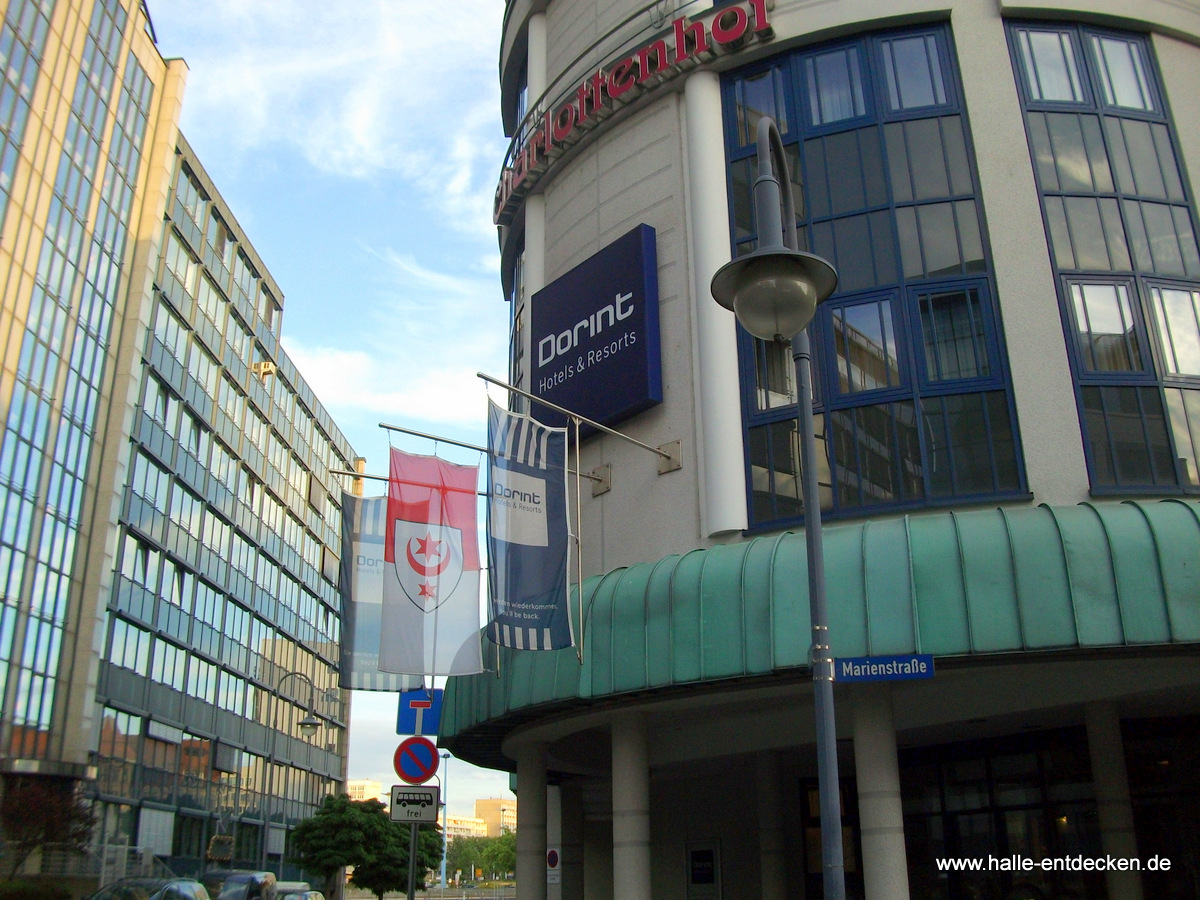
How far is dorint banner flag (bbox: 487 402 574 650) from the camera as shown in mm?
14867

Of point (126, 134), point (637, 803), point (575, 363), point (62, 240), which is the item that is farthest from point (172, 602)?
point (637, 803)

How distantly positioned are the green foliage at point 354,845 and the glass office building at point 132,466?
403 centimetres

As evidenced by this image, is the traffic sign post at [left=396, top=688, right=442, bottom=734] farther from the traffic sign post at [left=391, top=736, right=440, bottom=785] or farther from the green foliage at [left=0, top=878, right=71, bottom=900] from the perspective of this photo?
the green foliage at [left=0, top=878, right=71, bottom=900]

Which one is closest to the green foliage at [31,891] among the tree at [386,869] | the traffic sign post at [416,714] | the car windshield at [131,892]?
the car windshield at [131,892]

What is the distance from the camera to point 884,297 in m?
17.8

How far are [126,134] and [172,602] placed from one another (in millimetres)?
21359

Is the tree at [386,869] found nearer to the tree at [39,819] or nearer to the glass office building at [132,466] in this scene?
the glass office building at [132,466]

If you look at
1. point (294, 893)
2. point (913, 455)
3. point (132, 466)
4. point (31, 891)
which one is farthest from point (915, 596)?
point (132, 466)

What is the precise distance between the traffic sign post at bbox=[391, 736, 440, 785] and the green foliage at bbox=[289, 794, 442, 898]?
128ft

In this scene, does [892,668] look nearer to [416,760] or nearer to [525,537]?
[525,537]

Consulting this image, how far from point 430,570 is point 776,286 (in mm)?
8944

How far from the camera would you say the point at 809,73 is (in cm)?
1986

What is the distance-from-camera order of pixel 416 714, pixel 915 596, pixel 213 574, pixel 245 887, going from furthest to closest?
pixel 213 574, pixel 245 887, pixel 416 714, pixel 915 596

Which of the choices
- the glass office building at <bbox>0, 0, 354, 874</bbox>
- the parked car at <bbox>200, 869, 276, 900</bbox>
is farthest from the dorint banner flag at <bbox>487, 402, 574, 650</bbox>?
the glass office building at <bbox>0, 0, 354, 874</bbox>
